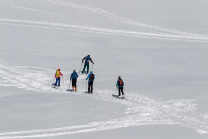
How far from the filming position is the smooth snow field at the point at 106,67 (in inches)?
625

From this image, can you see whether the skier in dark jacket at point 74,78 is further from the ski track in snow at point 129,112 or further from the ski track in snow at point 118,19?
the ski track in snow at point 118,19

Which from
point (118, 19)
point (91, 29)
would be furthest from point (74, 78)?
point (118, 19)

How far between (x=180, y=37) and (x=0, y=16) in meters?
19.1

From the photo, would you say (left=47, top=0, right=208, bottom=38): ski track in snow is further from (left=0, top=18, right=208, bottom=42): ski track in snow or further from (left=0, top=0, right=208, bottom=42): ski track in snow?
(left=0, top=18, right=208, bottom=42): ski track in snow

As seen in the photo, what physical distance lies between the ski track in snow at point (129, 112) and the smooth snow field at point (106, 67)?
4cm

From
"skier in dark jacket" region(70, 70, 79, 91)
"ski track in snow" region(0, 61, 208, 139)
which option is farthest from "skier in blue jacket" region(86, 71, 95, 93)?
"skier in dark jacket" region(70, 70, 79, 91)


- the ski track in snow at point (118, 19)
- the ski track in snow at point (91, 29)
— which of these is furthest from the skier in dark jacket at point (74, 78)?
the ski track in snow at point (118, 19)

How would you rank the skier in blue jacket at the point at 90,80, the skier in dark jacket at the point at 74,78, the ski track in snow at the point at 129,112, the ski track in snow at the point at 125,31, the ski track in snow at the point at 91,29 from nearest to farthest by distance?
the ski track in snow at the point at 129,112
the skier in blue jacket at the point at 90,80
the skier in dark jacket at the point at 74,78
the ski track in snow at the point at 91,29
the ski track in snow at the point at 125,31

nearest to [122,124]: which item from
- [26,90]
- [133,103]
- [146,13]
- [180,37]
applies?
[133,103]

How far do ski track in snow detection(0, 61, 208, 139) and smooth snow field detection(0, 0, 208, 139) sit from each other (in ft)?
0.14

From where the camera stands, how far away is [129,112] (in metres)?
17.5

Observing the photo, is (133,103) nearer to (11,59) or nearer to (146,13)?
(11,59)

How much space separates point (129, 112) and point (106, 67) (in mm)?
8785

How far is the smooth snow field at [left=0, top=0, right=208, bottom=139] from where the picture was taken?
15883 mm
